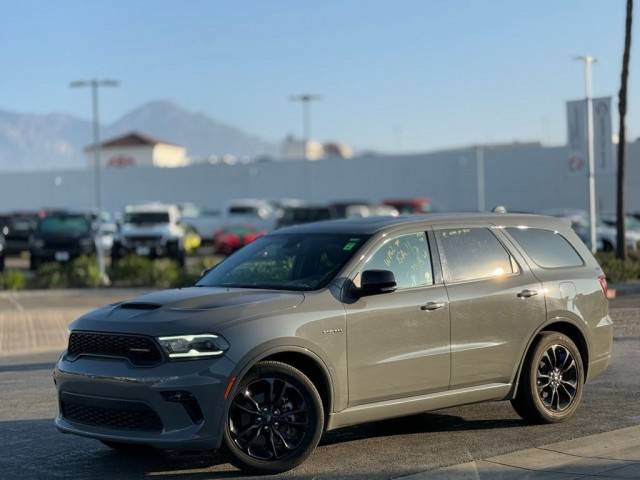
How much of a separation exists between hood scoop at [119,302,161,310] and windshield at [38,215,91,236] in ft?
84.7

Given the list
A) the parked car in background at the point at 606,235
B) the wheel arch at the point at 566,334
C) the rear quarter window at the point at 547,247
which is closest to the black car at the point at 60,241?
the parked car in background at the point at 606,235

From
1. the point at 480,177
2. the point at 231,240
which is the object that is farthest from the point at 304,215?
the point at 480,177

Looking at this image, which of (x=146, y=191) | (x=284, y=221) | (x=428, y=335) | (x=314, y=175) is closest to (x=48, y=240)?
(x=284, y=221)

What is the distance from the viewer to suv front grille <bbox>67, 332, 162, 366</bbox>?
24.2ft

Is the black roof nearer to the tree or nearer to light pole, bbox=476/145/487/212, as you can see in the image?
the tree

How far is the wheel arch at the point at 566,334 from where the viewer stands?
9.05 meters

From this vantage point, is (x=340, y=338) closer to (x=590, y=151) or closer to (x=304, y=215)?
(x=590, y=151)

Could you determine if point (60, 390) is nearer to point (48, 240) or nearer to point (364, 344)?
point (364, 344)

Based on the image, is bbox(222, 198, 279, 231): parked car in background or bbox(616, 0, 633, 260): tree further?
bbox(222, 198, 279, 231): parked car in background

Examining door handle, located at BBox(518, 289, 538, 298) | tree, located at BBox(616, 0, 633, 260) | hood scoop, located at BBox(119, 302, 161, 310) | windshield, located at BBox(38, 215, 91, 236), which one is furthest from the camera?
windshield, located at BBox(38, 215, 91, 236)

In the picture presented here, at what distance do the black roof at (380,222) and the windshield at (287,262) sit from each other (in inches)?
3.2

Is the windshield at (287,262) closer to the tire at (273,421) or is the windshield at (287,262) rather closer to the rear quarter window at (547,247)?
the tire at (273,421)

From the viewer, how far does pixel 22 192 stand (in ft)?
253

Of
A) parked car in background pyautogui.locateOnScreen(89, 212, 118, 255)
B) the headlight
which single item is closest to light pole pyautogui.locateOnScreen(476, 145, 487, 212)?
parked car in background pyautogui.locateOnScreen(89, 212, 118, 255)
